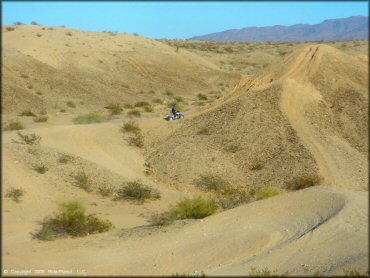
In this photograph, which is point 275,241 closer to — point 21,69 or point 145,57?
point 21,69

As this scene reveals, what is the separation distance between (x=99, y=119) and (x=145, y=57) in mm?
20907

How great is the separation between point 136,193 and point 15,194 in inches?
137

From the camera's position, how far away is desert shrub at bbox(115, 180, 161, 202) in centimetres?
1536

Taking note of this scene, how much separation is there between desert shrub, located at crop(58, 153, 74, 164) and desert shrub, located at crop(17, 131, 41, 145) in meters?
1.00

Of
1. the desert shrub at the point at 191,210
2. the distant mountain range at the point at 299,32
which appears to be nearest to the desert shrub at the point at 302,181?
the desert shrub at the point at 191,210

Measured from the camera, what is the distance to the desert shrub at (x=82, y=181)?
15609 mm

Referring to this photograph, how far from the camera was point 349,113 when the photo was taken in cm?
1502

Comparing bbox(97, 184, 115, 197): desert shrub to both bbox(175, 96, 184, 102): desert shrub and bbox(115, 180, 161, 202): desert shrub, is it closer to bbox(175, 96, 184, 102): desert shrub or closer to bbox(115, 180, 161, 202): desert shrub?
bbox(115, 180, 161, 202): desert shrub

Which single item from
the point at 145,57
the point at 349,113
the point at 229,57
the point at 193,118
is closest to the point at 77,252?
the point at 349,113

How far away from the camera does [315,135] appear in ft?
52.2

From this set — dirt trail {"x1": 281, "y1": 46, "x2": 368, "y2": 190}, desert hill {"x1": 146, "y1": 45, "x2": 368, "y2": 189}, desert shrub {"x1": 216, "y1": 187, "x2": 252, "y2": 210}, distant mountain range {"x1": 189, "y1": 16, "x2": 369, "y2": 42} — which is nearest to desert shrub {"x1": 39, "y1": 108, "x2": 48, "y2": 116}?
desert hill {"x1": 146, "y1": 45, "x2": 368, "y2": 189}

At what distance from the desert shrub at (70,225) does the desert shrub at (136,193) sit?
2.94m

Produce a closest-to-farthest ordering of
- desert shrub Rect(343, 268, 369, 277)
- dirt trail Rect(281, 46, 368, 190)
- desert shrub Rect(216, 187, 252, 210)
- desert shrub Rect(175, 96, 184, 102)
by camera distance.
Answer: desert shrub Rect(343, 268, 369, 277), desert shrub Rect(216, 187, 252, 210), dirt trail Rect(281, 46, 368, 190), desert shrub Rect(175, 96, 184, 102)

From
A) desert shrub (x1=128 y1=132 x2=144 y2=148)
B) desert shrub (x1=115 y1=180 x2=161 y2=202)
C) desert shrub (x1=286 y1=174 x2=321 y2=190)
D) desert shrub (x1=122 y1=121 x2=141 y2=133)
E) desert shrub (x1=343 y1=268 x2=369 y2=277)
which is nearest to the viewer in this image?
desert shrub (x1=343 y1=268 x2=369 y2=277)
